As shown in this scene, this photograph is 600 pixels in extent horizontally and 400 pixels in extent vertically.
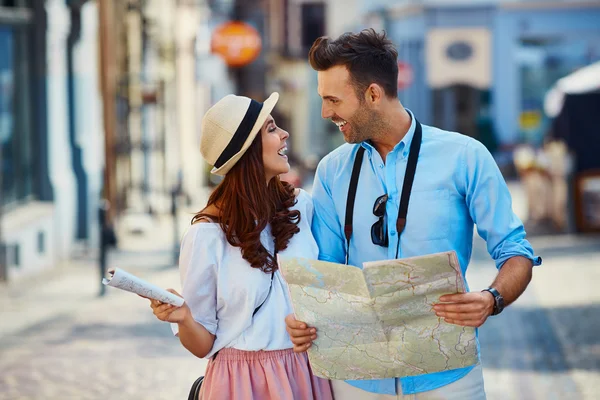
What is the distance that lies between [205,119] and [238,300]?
59 cm

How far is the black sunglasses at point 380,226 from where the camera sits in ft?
11.2

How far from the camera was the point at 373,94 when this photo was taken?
134 inches

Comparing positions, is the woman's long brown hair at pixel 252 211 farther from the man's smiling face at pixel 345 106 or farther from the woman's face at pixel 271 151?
the man's smiling face at pixel 345 106

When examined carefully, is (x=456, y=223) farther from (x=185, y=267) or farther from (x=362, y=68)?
(x=185, y=267)

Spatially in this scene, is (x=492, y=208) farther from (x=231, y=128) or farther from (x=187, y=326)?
(x=187, y=326)

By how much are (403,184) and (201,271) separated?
69 cm

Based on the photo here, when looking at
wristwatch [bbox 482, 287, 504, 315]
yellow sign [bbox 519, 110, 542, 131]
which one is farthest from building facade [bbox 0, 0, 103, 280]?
yellow sign [bbox 519, 110, 542, 131]

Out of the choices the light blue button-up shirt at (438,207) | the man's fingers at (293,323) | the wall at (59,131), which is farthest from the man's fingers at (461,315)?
the wall at (59,131)

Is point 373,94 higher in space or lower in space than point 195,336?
higher

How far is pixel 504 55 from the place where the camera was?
3691 centimetres

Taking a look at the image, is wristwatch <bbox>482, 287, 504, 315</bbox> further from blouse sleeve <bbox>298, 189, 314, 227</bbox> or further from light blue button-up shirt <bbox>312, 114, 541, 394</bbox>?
blouse sleeve <bbox>298, 189, 314, 227</bbox>

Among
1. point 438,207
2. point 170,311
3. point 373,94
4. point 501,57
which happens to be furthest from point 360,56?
point 501,57

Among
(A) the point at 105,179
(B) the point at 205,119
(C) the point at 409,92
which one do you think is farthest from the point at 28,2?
(C) the point at 409,92

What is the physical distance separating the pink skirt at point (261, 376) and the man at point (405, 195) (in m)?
0.13
